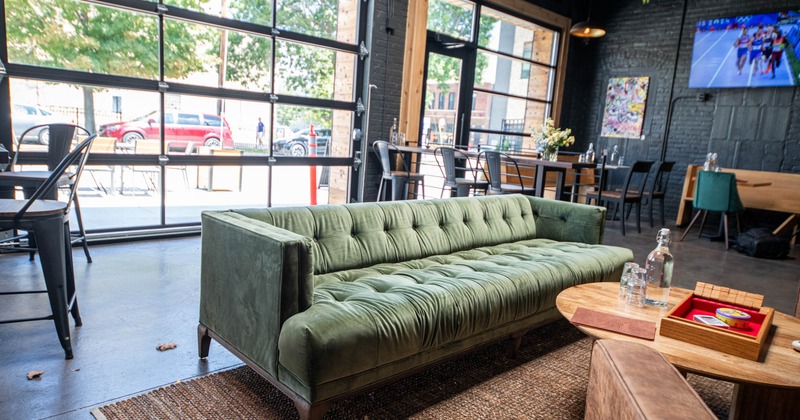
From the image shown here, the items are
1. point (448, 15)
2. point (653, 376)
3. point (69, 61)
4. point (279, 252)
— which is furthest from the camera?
point (448, 15)

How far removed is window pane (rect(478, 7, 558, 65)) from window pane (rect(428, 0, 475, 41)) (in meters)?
0.27

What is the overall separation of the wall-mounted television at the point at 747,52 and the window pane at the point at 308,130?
528cm

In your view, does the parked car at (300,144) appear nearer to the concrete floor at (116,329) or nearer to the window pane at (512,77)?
the concrete floor at (116,329)

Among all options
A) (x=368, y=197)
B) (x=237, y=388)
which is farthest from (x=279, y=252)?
(x=368, y=197)

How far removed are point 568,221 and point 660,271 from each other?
1.25 meters

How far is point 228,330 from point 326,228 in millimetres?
664

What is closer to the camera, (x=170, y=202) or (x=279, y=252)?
(x=279, y=252)

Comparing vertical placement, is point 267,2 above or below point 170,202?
above

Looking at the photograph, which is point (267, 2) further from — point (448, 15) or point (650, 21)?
point (650, 21)

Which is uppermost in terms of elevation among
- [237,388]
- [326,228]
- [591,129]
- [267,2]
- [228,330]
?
[267,2]

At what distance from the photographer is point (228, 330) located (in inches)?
81.1

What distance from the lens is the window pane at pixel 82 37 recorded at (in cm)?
378

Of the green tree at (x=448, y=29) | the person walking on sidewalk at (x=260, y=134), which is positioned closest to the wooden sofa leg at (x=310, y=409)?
the person walking on sidewalk at (x=260, y=134)

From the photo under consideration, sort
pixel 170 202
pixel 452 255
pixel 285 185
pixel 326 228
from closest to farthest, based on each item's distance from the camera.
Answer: pixel 326 228, pixel 452 255, pixel 170 202, pixel 285 185
